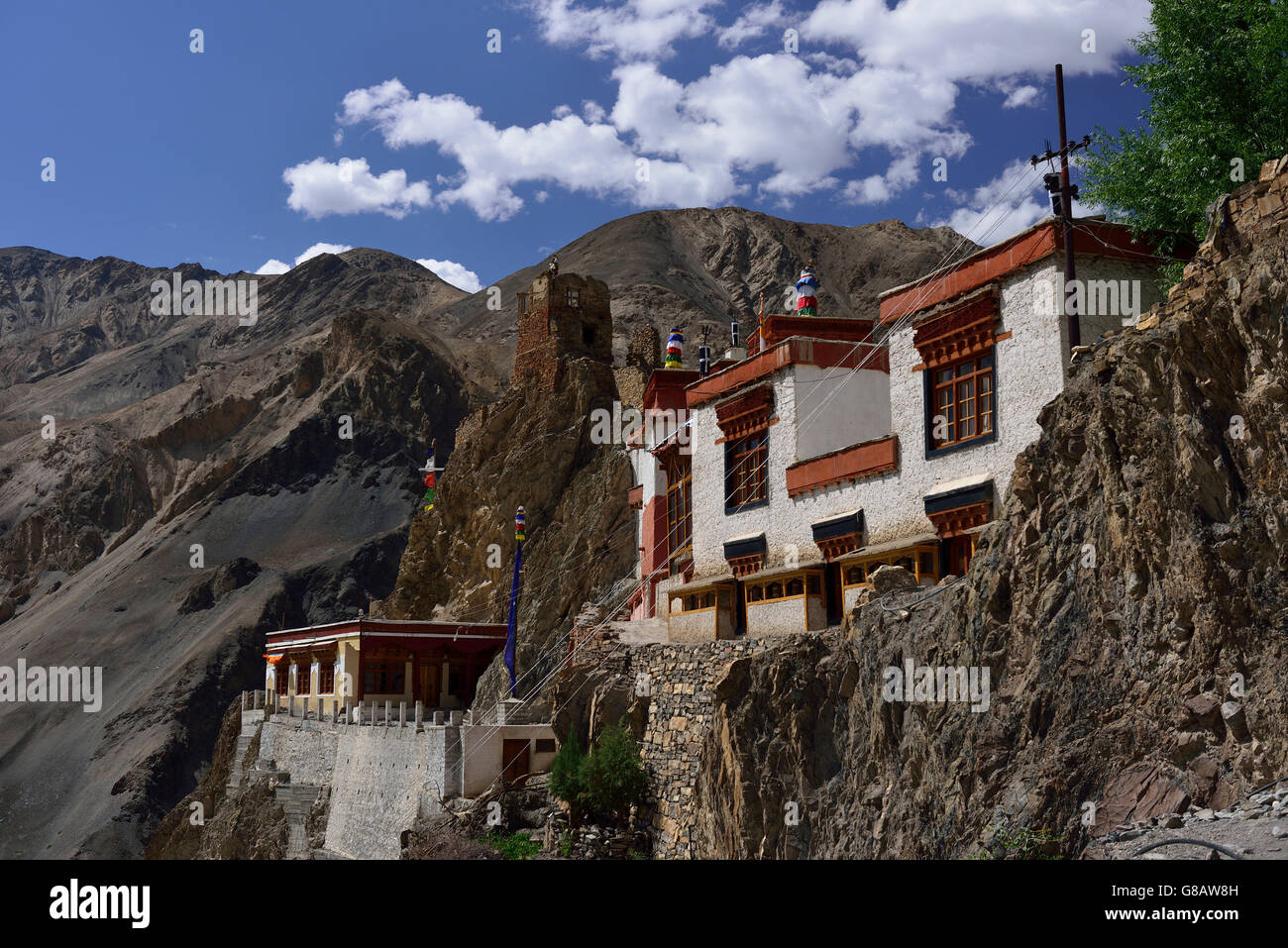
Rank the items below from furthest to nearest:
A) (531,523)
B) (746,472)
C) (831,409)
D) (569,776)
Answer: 1. (531,523)
2. (746,472)
3. (831,409)
4. (569,776)

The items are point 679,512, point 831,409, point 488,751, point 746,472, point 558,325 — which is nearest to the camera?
point 831,409

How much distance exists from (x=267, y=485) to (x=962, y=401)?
91.2 meters

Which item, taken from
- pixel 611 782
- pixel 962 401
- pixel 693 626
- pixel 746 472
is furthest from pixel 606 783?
pixel 962 401

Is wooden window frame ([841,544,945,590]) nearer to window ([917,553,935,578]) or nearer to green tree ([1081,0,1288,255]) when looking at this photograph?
window ([917,553,935,578])

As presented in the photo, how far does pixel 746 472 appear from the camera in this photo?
28.1m

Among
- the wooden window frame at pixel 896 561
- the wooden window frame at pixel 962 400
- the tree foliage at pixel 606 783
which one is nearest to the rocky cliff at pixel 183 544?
the tree foliage at pixel 606 783

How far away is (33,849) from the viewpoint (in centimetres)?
6581

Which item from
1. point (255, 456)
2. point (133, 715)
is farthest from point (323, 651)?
point (255, 456)

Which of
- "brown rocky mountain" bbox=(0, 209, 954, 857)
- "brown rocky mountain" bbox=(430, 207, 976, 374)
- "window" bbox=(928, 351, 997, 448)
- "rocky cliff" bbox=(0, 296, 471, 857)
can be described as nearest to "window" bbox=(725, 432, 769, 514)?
"window" bbox=(928, 351, 997, 448)

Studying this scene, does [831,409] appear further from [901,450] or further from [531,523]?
[531,523]

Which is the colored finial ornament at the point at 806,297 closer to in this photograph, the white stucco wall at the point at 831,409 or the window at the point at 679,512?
the white stucco wall at the point at 831,409

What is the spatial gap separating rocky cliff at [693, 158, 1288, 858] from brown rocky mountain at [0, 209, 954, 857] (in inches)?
1152

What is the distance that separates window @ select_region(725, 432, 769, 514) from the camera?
89.8 ft
